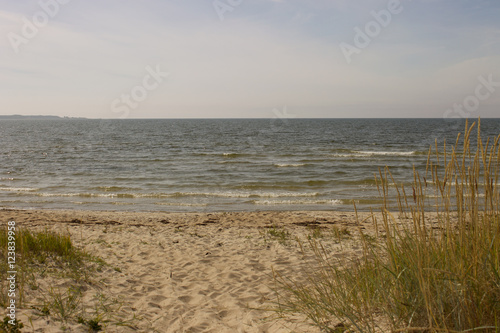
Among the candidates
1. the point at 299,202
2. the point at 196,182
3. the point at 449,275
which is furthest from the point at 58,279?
the point at 196,182

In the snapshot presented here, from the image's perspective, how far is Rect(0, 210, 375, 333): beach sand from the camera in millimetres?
4383

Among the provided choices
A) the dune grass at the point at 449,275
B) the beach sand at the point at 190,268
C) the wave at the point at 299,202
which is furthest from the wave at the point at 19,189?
the dune grass at the point at 449,275

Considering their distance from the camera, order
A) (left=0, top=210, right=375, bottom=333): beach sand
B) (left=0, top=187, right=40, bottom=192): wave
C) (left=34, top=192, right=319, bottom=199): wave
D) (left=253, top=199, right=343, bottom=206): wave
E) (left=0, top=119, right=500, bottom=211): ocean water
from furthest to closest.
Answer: (left=0, top=187, right=40, bottom=192): wave
(left=34, top=192, right=319, bottom=199): wave
(left=0, top=119, right=500, bottom=211): ocean water
(left=253, top=199, right=343, bottom=206): wave
(left=0, top=210, right=375, bottom=333): beach sand

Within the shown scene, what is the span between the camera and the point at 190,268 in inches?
263

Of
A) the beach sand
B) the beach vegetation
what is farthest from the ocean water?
the beach vegetation

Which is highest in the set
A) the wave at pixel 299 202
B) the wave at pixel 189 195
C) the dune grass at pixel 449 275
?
the dune grass at pixel 449 275

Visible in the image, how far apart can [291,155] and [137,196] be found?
676 inches

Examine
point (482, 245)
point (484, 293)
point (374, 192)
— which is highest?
point (482, 245)

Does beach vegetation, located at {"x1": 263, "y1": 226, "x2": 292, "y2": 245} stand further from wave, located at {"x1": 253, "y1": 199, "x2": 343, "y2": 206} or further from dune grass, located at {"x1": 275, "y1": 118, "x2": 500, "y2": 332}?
wave, located at {"x1": 253, "y1": 199, "x2": 343, "y2": 206}

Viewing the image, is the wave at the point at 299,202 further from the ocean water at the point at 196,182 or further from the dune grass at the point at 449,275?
the dune grass at the point at 449,275

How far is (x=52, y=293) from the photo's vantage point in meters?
4.66

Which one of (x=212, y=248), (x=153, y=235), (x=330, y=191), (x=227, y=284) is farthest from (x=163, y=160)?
(x=227, y=284)

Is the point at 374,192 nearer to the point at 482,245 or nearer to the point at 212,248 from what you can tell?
the point at 212,248

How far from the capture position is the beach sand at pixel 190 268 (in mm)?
4383
